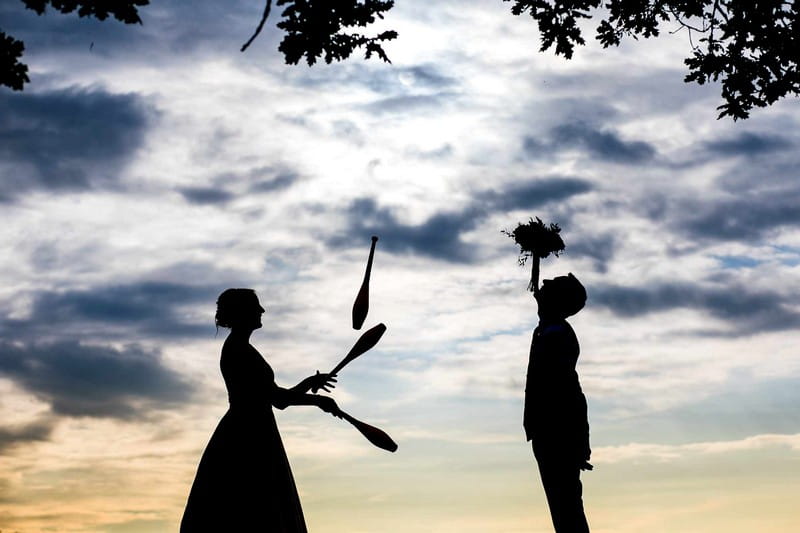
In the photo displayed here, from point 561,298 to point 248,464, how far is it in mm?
3136

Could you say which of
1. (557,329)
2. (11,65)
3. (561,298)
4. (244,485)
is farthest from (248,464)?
(11,65)

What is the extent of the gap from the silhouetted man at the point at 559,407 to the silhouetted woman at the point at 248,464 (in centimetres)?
183

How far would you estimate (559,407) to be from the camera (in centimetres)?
832

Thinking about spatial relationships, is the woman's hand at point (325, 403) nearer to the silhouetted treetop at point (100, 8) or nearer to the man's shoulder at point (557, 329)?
the man's shoulder at point (557, 329)

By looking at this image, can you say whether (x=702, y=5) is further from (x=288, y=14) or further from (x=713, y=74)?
(x=288, y=14)

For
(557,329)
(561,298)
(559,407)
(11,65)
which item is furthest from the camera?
(561,298)

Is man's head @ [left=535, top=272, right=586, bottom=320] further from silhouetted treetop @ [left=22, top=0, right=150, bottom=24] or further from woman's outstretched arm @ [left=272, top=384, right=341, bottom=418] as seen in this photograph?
silhouetted treetop @ [left=22, top=0, right=150, bottom=24]

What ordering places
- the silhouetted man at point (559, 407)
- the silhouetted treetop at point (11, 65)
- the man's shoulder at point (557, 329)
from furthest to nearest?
the man's shoulder at point (557, 329) → the silhouetted man at point (559, 407) → the silhouetted treetop at point (11, 65)

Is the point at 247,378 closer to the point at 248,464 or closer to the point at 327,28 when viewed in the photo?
the point at 248,464

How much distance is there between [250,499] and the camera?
852 cm

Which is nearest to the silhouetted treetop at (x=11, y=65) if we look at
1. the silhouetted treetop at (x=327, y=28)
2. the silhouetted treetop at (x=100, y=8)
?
the silhouetted treetop at (x=100, y=8)

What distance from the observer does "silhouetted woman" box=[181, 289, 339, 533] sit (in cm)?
849

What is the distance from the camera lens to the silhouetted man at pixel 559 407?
322 inches

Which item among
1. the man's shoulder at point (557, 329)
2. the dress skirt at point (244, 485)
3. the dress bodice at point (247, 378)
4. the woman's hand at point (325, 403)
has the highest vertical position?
the man's shoulder at point (557, 329)
